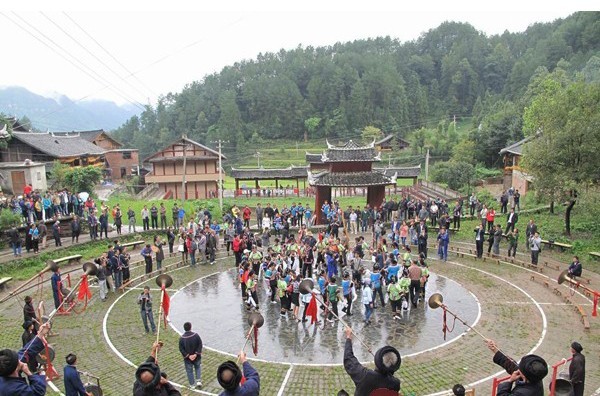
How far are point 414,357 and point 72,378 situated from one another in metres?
9.23

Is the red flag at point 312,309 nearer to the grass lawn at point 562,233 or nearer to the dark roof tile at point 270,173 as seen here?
the grass lawn at point 562,233

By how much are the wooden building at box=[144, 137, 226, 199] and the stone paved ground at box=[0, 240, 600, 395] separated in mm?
40065

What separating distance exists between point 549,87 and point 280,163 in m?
50.2

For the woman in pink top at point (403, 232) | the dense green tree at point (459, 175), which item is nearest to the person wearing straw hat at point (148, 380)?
the woman in pink top at point (403, 232)

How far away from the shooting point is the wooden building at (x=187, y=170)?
59.4 meters

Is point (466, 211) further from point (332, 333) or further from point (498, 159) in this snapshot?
point (498, 159)

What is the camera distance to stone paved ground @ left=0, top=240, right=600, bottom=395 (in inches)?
485

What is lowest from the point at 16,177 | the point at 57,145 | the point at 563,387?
the point at 563,387

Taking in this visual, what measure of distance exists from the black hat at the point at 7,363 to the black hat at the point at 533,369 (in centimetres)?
740

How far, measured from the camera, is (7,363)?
6484 mm

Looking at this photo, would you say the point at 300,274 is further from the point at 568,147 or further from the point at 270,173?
the point at 270,173

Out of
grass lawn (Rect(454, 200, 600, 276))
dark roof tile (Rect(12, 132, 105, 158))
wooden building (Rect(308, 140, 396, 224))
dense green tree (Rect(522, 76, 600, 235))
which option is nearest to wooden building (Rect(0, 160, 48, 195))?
dark roof tile (Rect(12, 132, 105, 158))

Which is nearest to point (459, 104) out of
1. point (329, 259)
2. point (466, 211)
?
point (466, 211)

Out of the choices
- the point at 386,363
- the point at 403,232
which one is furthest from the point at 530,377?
the point at 403,232
